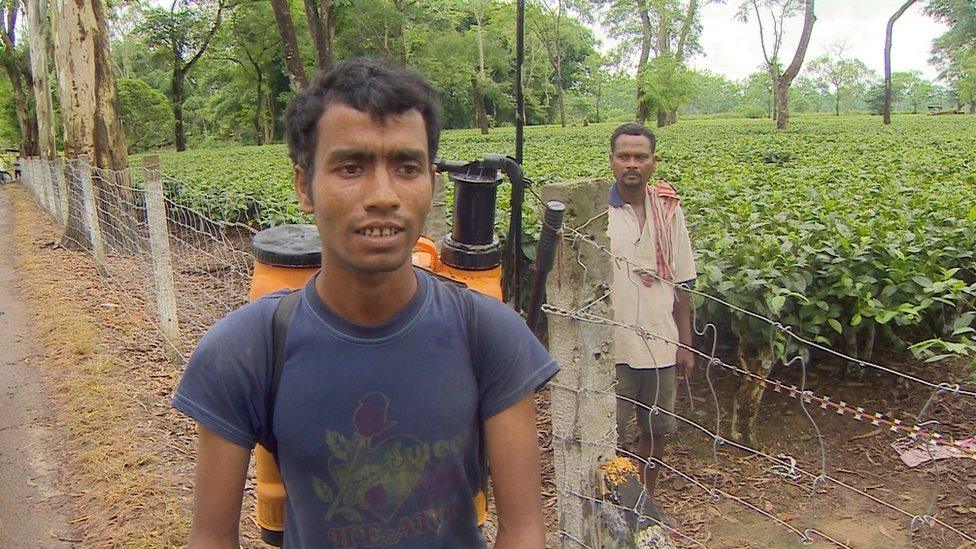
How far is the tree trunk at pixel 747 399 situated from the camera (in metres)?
4.17

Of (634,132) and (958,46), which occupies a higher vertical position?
(958,46)

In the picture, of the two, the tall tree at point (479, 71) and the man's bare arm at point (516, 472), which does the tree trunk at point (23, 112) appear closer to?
the tall tree at point (479, 71)

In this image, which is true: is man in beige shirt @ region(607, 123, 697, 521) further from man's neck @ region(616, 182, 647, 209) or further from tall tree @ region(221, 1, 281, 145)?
tall tree @ region(221, 1, 281, 145)

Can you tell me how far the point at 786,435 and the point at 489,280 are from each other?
325 centimetres

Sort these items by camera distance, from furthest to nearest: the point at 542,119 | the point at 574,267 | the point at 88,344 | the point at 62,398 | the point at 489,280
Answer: the point at 542,119
the point at 88,344
the point at 62,398
the point at 574,267
the point at 489,280

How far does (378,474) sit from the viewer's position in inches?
55.1

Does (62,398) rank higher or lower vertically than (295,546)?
lower

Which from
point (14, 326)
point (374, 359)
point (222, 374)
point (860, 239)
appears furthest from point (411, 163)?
point (14, 326)

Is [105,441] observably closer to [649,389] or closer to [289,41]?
[649,389]

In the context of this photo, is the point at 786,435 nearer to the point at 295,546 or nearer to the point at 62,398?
the point at 295,546

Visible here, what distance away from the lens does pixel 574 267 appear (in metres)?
2.06

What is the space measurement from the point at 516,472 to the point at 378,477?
267mm

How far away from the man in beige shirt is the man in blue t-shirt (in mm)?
1844

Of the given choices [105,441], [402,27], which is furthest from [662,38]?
[105,441]
